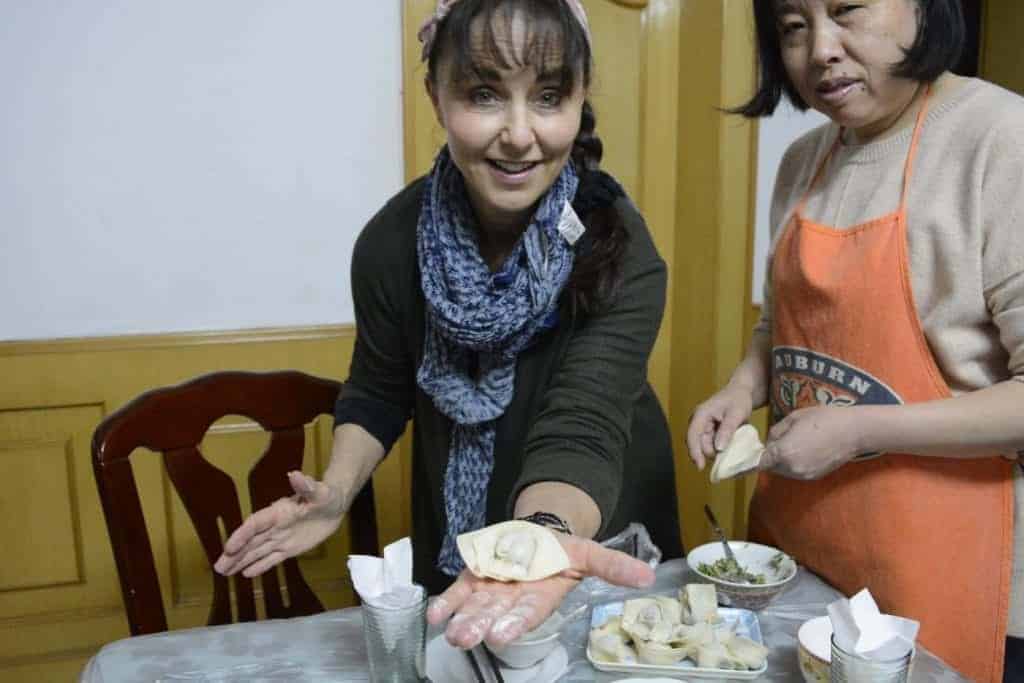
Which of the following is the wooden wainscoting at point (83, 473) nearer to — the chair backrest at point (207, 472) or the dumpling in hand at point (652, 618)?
the chair backrest at point (207, 472)

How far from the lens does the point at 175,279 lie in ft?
6.89

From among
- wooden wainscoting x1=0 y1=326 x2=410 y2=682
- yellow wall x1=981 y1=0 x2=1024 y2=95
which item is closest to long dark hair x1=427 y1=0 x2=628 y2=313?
wooden wainscoting x1=0 y1=326 x2=410 y2=682

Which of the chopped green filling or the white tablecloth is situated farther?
the chopped green filling

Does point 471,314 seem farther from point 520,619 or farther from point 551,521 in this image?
point 520,619

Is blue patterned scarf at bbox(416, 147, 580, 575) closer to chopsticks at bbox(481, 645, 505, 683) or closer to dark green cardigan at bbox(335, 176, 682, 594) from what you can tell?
dark green cardigan at bbox(335, 176, 682, 594)

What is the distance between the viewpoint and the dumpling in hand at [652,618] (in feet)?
3.16

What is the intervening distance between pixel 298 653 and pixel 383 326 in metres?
0.50

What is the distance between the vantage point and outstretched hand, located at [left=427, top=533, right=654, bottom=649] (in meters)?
0.78

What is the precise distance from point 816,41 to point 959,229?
0.28m

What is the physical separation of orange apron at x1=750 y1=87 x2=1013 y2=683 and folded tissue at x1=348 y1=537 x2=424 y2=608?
1.75 feet

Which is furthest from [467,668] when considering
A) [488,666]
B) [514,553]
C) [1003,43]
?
[1003,43]

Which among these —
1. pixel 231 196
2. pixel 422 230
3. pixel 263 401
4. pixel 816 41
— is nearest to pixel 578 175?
pixel 422 230

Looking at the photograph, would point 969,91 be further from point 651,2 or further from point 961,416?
point 651,2

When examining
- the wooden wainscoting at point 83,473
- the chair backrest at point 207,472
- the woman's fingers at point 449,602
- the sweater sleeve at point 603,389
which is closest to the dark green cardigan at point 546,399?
the sweater sleeve at point 603,389
